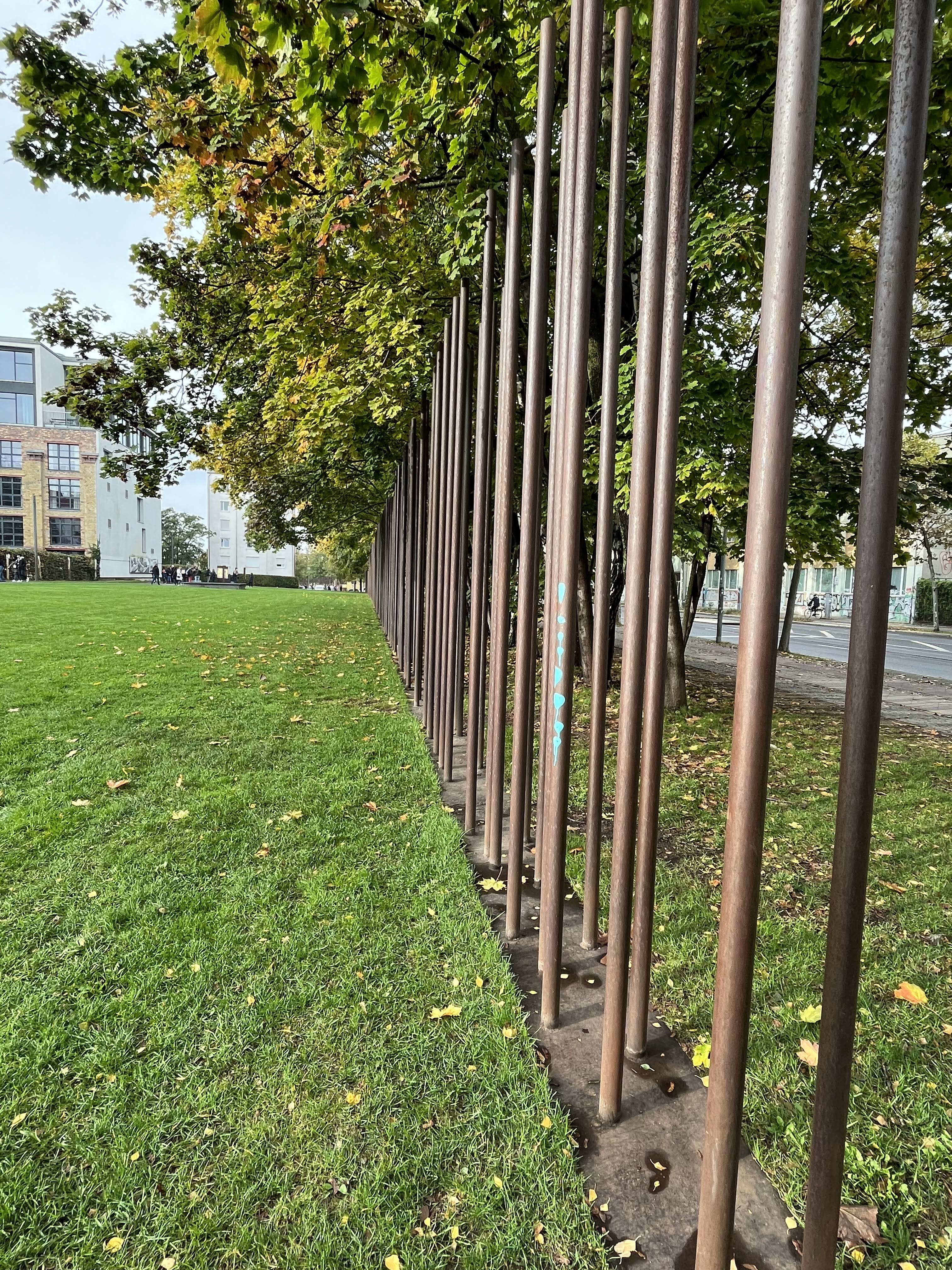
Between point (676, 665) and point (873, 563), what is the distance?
746 centimetres

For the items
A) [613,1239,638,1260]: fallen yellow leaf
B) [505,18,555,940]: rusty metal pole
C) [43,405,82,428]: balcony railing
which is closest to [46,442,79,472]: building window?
[43,405,82,428]: balcony railing

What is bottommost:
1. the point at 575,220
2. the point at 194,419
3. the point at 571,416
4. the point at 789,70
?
the point at 571,416

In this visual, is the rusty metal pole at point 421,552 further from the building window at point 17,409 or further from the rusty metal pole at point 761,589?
the building window at point 17,409

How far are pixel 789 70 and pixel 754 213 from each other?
4990mm

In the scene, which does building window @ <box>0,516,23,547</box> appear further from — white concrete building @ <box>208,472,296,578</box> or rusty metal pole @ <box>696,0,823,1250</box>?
rusty metal pole @ <box>696,0,823,1250</box>

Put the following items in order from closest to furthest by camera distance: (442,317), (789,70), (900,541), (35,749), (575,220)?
(789,70) < (575,220) < (35,749) < (442,317) < (900,541)

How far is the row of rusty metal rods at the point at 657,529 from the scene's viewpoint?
3.71 ft

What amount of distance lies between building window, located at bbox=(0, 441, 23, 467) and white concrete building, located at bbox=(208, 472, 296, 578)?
30.6 metres

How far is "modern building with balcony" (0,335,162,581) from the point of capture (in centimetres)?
5219

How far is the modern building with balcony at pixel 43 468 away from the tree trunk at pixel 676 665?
5373 centimetres

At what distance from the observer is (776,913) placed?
3.25m

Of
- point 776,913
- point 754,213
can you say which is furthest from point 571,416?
point 754,213

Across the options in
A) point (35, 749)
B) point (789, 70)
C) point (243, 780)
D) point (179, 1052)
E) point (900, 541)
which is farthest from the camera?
point (900, 541)

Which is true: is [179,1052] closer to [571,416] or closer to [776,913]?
[571,416]
